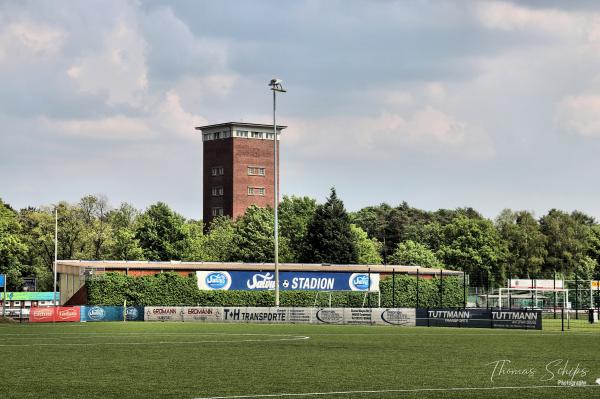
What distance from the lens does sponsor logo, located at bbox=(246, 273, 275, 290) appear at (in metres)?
95.1

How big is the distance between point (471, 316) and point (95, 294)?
3907 centimetres

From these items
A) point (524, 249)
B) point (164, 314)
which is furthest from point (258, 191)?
point (164, 314)

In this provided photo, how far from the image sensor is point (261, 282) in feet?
313

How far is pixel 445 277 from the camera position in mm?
102750

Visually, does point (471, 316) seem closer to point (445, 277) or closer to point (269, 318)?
point (269, 318)

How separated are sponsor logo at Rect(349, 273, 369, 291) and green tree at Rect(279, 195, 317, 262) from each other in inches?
1399

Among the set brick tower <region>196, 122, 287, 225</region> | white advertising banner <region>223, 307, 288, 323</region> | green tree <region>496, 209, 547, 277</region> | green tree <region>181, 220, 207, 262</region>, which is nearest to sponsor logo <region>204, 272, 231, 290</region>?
white advertising banner <region>223, 307, 288, 323</region>

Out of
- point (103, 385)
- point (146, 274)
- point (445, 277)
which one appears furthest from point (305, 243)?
point (103, 385)

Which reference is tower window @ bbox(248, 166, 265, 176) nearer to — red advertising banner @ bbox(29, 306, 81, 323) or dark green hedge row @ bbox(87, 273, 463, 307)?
dark green hedge row @ bbox(87, 273, 463, 307)

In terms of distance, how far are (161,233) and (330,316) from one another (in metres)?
72.3

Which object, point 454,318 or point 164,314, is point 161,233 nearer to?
point 164,314

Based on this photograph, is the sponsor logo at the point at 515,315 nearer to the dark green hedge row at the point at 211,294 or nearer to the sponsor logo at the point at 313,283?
the dark green hedge row at the point at 211,294

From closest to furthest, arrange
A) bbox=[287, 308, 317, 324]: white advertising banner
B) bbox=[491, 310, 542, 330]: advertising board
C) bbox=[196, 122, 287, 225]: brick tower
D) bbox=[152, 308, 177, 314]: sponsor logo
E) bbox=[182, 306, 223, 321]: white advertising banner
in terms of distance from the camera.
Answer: bbox=[491, 310, 542, 330]: advertising board, bbox=[287, 308, 317, 324]: white advertising banner, bbox=[182, 306, 223, 321]: white advertising banner, bbox=[152, 308, 177, 314]: sponsor logo, bbox=[196, 122, 287, 225]: brick tower

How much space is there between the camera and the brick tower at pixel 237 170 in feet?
602
